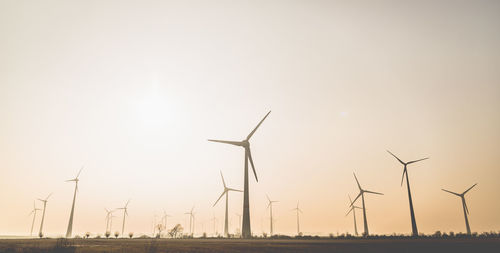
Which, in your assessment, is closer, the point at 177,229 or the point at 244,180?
the point at 244,180

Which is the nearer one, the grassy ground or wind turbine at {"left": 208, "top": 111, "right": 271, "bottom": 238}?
the grassy ground

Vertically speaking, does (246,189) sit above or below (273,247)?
above

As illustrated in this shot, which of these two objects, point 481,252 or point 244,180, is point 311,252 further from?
point 244,180

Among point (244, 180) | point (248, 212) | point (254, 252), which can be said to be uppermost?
point (244, 180)

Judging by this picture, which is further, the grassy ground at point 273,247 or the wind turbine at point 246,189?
the wind turbine at point 246,189

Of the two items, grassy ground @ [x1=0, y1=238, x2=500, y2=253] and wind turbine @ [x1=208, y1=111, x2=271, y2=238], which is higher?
wind turbine @ [x1=208, y1=111, x2=271, y2=238]

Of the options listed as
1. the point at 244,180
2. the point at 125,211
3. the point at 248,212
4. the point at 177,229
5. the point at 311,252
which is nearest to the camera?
the point at 311,252

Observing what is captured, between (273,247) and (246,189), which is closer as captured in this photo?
(273,247)

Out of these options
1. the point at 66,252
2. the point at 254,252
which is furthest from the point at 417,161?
the point at 66,252

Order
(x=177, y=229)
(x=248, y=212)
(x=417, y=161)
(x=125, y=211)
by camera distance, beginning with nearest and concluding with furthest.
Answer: (x=248, y=212) → (x=417, y=161) → (x=177, y=229) → (x=125, y=211)

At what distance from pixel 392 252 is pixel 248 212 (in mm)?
47088

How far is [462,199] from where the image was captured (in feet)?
392

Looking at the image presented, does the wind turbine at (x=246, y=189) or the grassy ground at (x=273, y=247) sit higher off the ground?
the wind turbine at (x=246, y=189)

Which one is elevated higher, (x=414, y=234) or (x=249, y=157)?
(x=249, y=157)
